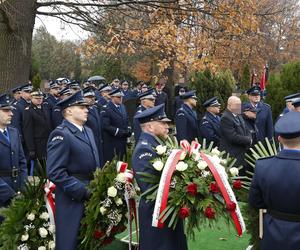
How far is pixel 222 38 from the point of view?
10.6 metres

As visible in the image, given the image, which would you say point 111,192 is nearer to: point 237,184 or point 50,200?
point 50,200

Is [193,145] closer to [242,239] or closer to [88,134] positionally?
[88,134]

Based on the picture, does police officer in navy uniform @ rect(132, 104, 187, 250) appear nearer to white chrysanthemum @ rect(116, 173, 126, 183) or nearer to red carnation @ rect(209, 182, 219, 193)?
white chrysanthemum @ rect(116, 173, 126, 183)

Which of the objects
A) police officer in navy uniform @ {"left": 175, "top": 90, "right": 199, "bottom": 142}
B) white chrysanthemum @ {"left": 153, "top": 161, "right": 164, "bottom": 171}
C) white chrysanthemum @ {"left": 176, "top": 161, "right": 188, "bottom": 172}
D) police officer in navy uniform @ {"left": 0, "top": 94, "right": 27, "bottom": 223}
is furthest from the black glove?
white chrysanthemum @ {"left": 176, "top": 161, "right": 188, "bottom": 172}

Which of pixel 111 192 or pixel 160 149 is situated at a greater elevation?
pixel 160 149

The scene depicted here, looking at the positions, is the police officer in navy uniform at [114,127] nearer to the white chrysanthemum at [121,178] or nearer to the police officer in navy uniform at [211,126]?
the police officer in navy uniform at [211,126]

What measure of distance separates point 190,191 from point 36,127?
597 centimetres

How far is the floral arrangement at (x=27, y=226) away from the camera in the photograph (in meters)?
5.00

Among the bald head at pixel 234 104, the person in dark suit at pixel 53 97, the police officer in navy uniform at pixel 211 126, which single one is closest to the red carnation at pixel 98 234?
the bald head at pixel 234 104

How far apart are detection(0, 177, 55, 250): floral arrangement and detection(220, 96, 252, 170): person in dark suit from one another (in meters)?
3.65

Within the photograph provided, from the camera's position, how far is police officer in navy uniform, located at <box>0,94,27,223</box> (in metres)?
5.48

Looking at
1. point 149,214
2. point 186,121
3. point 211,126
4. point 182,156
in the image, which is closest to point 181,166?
point 182,156

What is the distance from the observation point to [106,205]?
478 centimetres

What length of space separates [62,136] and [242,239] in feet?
10.3
